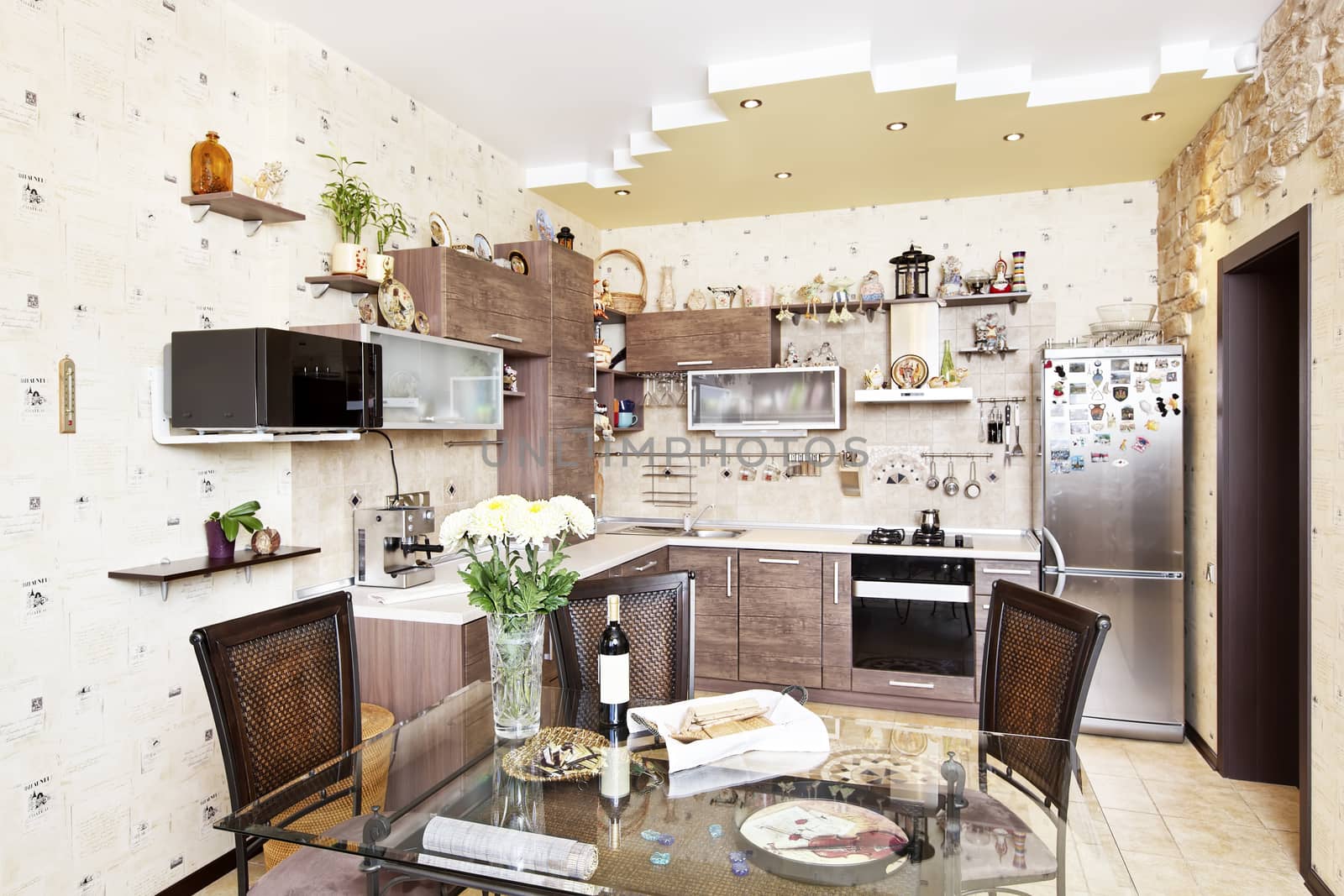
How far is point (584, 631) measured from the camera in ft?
7.38

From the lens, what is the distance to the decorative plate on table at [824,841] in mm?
1235

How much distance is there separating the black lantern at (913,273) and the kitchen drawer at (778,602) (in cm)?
171

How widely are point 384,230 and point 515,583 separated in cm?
198

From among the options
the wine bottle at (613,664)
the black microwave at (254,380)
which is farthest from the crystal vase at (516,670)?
the black microwave at (254,380)

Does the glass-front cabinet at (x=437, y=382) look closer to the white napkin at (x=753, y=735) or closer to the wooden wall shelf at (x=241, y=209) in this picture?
the wooden wall shelf at (x=241, y=209)

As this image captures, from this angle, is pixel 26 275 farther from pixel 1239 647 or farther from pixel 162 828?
pixel 1239 647

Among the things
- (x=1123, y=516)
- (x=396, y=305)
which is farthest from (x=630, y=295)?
(x=1123, y=516)

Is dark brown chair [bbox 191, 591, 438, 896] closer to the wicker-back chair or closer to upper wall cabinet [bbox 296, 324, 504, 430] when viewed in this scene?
the wicker-back chair

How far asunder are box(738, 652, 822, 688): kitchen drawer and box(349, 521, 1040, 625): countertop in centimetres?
58

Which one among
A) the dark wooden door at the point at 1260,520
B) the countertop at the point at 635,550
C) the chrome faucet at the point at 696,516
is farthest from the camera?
the chrome faucet at the point at 696,516

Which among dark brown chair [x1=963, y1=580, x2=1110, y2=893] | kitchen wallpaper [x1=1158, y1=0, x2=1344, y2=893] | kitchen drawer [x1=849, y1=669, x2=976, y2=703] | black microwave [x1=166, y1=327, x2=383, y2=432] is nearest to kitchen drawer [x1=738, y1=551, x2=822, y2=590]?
kitchen drawer [x1=849, y1=669, x2=976, y2=703]

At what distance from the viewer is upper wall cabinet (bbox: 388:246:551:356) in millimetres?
3051

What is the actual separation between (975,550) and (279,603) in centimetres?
302

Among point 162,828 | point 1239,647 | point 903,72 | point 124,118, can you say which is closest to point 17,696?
point 162,828
